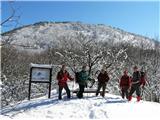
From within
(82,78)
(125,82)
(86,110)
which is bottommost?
(86,110)

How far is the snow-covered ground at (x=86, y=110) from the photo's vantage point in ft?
59.1

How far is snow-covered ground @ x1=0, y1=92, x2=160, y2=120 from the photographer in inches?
709

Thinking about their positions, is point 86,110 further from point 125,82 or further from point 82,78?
point 125,82

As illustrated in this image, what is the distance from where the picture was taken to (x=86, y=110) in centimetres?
1852

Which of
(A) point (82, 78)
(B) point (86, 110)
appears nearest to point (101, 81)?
(A) point (82, 78)

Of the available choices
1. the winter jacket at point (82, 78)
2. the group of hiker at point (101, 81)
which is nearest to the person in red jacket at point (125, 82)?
the group of hiker at point (101, 81)

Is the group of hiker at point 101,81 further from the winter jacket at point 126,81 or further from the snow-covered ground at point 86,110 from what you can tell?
the snow-covered ground at point 86,110

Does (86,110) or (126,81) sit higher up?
(126,81)

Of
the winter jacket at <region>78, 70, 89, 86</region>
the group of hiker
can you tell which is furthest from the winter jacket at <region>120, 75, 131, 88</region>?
the winter jacket at <region>78, 70, 89, 86</region>

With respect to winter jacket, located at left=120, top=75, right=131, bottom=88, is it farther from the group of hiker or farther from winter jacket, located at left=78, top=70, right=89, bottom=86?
winter jacket, located at left=78, top=70, right=89, bottom=86

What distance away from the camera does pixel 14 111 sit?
19141mm

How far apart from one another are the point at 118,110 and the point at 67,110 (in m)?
2.22

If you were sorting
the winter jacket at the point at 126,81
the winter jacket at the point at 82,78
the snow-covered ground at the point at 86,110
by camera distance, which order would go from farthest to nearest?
the winter jacket at the point at 126,81 < the winter jacket at the point at 82,78 < the snow-covered ground at the point at 86,110

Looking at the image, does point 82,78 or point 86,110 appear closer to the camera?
point 86,110
